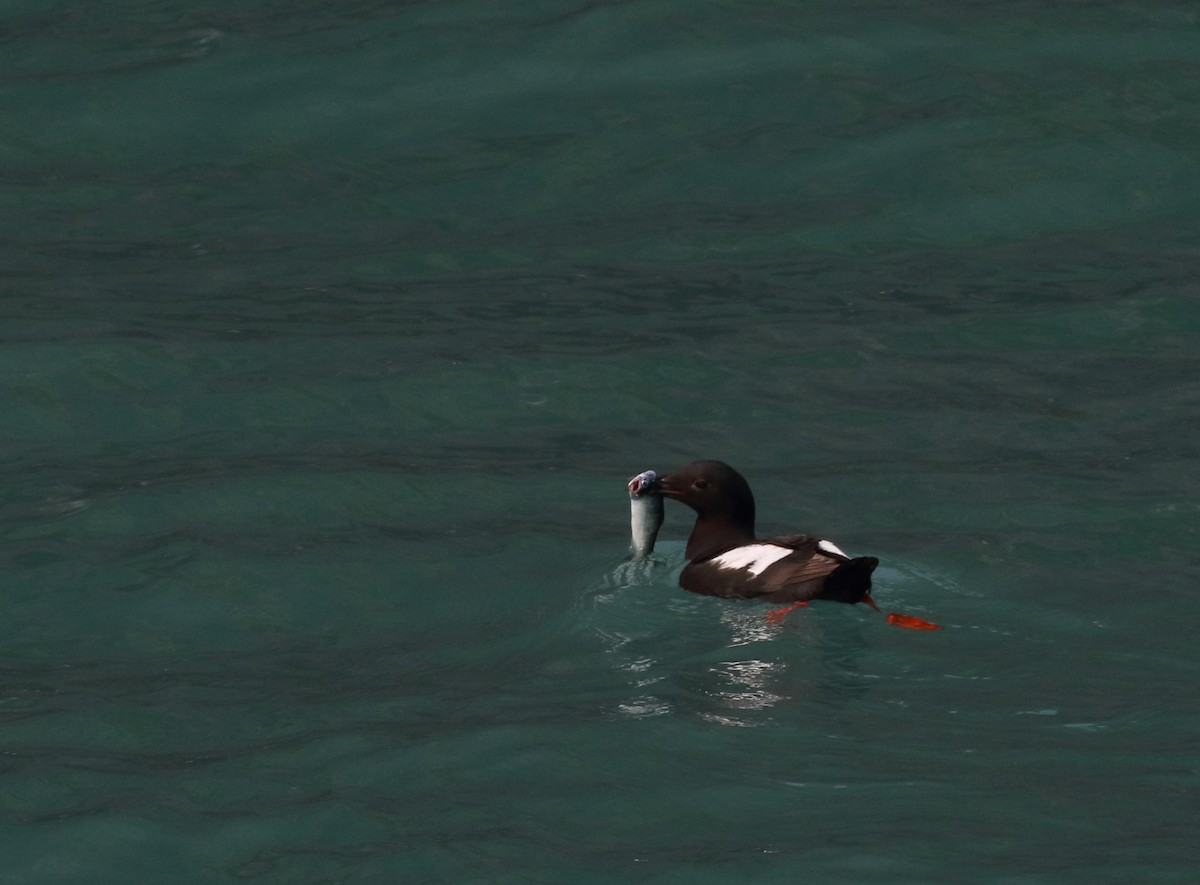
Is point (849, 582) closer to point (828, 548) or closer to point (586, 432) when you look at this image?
point (828, 548)

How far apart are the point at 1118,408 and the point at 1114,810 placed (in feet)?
16.2

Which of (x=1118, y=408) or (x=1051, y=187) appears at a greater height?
(x=1051, y=187)

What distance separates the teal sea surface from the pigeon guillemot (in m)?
0.14

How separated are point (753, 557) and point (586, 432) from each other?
2263 mm

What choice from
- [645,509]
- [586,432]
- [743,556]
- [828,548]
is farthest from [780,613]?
[586,432]

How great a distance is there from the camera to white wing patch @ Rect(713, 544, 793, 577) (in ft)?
31.8

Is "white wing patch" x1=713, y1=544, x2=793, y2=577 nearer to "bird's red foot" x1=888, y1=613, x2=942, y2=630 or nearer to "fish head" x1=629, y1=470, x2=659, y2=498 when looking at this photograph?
"fish head" x1=629, y1=470, x2=659, y2=498

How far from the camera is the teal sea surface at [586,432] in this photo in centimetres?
759

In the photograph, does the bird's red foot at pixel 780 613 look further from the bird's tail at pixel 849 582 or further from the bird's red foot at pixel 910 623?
the bird's red foot at pixel 910 623

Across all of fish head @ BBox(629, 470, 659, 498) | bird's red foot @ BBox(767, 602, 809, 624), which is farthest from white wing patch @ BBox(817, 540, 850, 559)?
fish head @ BBox(629, 470, 659, 498)

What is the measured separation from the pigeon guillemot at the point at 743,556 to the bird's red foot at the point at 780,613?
3 cm

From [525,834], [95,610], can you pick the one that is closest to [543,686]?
[525,834]

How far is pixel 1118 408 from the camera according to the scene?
39.1 feet

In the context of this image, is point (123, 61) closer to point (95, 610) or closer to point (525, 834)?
point (95, 610)
